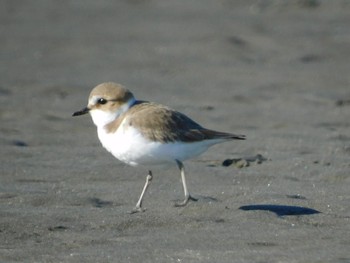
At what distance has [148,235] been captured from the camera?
265 inches

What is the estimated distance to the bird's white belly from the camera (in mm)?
7359

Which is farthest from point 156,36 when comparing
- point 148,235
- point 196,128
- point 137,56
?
point 148,235

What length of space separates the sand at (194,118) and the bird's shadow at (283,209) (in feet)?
0.04

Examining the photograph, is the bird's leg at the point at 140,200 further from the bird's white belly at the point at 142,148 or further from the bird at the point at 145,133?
the bird's white belly at the point at 142,148

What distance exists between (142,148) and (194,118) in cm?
339

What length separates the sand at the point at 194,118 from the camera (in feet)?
21.7

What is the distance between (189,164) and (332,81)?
3717 mm

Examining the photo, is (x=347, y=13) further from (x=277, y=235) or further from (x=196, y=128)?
(x=277, y=235)

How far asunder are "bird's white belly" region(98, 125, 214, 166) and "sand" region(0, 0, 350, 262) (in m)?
0.35

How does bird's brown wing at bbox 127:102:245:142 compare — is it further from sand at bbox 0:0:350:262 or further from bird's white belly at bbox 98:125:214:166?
sand at bbox 0:0:350:262

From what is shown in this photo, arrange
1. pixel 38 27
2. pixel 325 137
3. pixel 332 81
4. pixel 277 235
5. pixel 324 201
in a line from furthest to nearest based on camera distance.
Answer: pixel 38 27 → pixel 332 81 → pixel 325 137 → pixel 324 201 → pixel 277 235

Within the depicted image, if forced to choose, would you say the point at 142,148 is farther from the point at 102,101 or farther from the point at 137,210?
the point at 102,101

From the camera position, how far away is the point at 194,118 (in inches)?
422

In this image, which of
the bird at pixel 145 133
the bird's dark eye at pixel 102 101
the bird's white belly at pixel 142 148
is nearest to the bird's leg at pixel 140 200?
the bird at pixel 145 133
